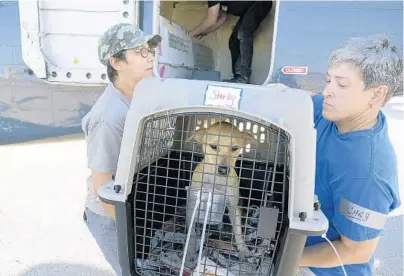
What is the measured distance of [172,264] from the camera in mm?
1031

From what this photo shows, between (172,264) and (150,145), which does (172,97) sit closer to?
(150,145)

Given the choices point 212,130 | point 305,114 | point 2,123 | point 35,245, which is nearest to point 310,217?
point 305,114

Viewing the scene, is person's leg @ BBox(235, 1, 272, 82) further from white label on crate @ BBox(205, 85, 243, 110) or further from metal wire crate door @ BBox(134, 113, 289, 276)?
white label on crate @ BBox(205, 85, 243, 110)

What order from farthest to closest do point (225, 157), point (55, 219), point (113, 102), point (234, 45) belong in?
point (234, 45)
point (55, 219)
point (113, 102)
point (225, 157)

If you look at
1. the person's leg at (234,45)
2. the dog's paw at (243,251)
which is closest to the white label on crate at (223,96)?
the dog's paw at (243,251)

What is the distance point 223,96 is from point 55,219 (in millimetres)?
2367

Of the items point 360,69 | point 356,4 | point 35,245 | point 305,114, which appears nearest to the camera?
point 305,114

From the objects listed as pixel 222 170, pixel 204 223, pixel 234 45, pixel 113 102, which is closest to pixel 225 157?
pixel 222 170

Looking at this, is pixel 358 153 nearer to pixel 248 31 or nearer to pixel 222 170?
pixel 222 170

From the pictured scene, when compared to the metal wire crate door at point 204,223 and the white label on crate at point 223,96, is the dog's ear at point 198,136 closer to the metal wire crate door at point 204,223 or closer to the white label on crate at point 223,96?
the metal wire crate door at point 204,223

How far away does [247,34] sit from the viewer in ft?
11.2

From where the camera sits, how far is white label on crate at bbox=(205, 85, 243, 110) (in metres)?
0.84

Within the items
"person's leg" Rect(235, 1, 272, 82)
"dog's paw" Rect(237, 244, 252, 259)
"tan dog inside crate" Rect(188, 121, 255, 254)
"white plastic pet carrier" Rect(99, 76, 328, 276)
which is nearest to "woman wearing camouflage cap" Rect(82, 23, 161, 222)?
"white plastic pet carrier" Rect(99, 76, 328, 276)

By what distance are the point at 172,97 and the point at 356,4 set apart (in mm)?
2345
